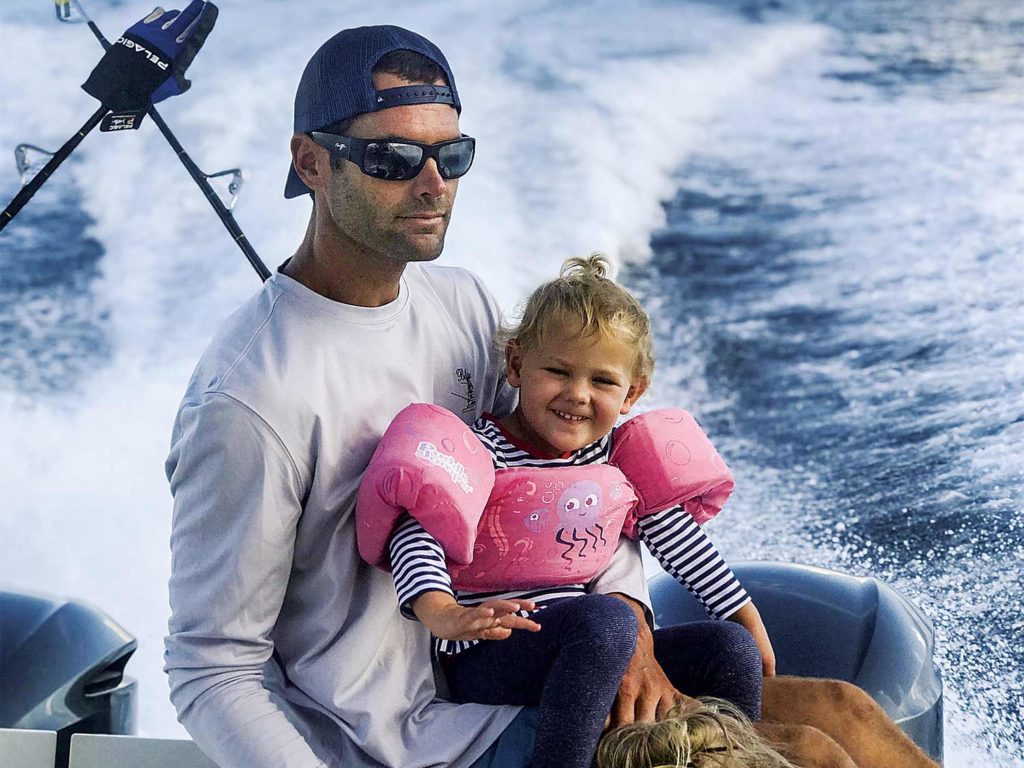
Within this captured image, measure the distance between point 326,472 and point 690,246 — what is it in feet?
14.4

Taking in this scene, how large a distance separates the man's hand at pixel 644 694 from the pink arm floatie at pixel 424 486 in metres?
0.22

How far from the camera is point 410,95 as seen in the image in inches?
57.4

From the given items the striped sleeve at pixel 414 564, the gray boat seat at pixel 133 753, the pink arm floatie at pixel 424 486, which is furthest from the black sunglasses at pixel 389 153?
the gray boat seat at pixel 133 753

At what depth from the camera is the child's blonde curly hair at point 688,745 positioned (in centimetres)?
131

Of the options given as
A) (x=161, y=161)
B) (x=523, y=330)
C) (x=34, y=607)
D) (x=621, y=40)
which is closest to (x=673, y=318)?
(x=621, y=40)

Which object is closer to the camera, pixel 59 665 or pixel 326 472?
pixel 326 472

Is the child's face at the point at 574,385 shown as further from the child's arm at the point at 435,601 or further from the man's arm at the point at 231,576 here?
the man's arm at the point at 231,576

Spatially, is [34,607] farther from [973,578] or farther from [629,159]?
[629,159]

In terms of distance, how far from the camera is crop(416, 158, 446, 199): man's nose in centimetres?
147

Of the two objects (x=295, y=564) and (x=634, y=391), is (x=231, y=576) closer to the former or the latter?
(x=295, y=564)

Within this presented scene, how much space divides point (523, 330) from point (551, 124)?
4222 millimetres

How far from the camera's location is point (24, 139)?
5191 mm

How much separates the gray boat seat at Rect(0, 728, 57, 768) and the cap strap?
3.36 ft

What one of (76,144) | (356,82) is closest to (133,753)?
(356,82)
